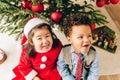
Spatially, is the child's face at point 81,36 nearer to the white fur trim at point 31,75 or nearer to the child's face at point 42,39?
the child's face at point 42,39

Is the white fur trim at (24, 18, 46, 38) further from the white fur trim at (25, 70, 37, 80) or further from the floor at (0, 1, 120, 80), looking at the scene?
the floor at (0, 1, 120, 80)

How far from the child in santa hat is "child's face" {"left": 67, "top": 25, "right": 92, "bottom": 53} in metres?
0.10

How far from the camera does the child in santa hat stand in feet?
3.30

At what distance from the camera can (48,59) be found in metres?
1.07

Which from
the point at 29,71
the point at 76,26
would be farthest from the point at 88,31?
the point at 29,71

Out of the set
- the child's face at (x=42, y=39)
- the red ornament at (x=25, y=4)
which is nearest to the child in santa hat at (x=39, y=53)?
the child's face at (x=42, y=39)

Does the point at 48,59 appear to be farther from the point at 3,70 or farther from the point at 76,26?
the point at 3,70

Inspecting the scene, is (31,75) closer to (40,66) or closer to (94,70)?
(40,66)

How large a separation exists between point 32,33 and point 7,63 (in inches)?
16.2

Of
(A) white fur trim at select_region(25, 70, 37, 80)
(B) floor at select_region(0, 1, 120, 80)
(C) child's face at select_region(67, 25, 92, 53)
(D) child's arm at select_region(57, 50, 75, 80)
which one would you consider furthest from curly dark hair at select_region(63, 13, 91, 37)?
(B) floor at select_region(0, 1, 120, 80)

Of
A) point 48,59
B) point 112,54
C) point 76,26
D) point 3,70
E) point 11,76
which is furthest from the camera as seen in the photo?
point 112,54

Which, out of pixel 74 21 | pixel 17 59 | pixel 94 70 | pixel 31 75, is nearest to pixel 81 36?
pixel 74 21

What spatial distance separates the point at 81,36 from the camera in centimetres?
96

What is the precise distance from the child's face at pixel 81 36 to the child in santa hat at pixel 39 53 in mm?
98
